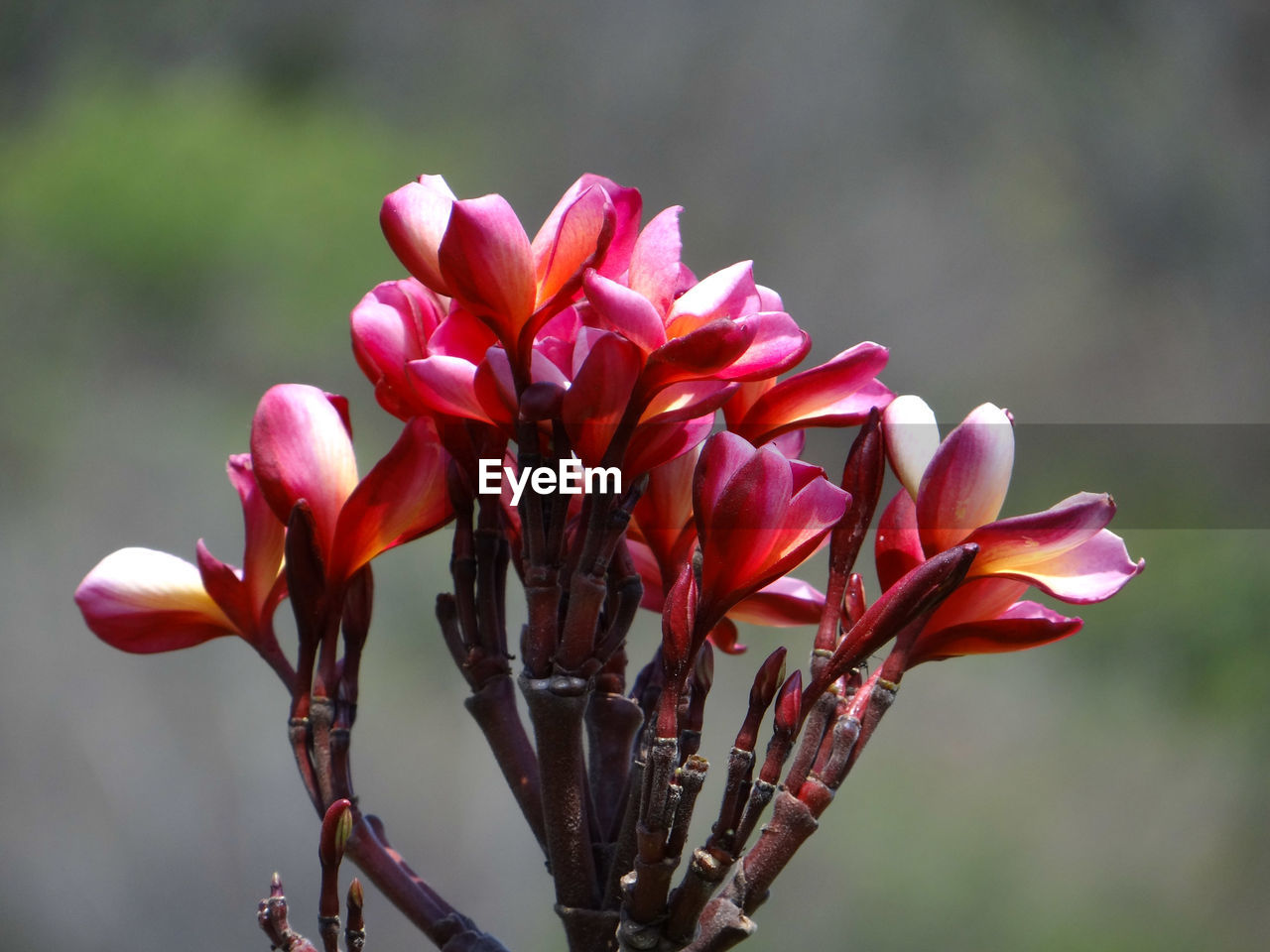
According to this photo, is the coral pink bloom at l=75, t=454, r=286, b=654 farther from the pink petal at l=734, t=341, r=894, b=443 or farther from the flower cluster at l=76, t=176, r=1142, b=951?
the pink petal at l=734, t=341, r=894, b=443

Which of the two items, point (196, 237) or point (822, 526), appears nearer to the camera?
point (822, 526)

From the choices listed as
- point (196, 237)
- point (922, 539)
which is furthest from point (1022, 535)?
point (196, 237)

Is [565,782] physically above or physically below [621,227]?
below

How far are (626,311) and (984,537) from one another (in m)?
0.08

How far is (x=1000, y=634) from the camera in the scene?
0.25 metres

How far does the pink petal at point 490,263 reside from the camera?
217mm

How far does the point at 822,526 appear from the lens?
0.74 ft

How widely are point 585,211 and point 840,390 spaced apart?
0.24 feet

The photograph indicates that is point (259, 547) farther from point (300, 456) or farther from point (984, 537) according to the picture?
point (984, 537)

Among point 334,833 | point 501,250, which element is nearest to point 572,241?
point 501,250

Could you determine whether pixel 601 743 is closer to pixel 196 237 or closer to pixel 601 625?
pixel 601 625

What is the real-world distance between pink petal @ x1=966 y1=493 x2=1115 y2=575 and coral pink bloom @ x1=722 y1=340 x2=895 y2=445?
4 cm

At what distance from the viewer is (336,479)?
0.84ft

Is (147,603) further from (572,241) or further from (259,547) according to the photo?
(572,241)
